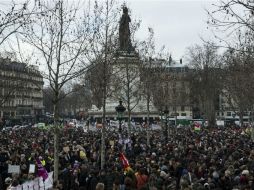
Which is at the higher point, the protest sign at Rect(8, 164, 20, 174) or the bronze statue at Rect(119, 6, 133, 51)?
the bronze statue at Rect(119, 6, 133, 51)

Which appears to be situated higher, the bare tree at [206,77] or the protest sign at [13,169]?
the bare tree at [206,77]

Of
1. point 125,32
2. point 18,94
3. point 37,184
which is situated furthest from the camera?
point 18,94

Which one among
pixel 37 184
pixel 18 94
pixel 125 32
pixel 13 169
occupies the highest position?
pixel 125 32

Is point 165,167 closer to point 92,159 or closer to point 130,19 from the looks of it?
point 92,159

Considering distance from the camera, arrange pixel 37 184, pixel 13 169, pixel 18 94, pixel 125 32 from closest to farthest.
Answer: pixel 37 184 → pixel 13 169 → pixel 125 32 → pixel 18 94

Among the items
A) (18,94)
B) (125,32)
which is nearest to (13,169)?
(125,32)

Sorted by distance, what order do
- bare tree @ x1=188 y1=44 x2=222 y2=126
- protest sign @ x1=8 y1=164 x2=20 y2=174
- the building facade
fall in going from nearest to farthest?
protest sign @ x1=8 y1=164 x2=20 y2=174
the building facade
bare tree @ x1=188 y1=44 x2=222 y2=126

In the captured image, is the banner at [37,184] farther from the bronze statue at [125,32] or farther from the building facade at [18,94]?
the bronze statue at [125,32]

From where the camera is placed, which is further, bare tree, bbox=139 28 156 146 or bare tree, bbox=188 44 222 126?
bare tree, bbox=188 44 222 126

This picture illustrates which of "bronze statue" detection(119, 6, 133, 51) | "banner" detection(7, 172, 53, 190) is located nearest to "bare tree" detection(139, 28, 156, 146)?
"bronze statue" detection(119, 6, 133, 51)

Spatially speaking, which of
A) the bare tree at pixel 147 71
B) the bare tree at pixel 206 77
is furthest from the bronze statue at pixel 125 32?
the bare tree at pixel 206 77

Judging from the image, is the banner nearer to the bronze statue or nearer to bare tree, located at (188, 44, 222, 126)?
the bronze statue

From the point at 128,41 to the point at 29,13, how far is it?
59.4 feet

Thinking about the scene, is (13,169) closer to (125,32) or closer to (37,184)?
(37,184)
